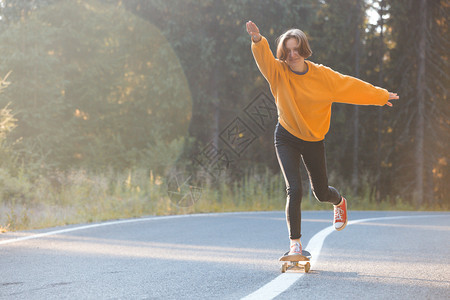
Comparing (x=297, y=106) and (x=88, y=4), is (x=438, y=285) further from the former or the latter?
(x=88, y=4)

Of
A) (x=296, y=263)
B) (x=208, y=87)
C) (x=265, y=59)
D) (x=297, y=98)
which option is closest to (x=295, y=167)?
(x=297, y=98)

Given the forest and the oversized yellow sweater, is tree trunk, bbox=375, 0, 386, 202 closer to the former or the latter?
the forest

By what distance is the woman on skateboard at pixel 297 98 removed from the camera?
491cm

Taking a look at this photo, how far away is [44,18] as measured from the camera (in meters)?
23.8

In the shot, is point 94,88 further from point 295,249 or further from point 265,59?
point 295,249

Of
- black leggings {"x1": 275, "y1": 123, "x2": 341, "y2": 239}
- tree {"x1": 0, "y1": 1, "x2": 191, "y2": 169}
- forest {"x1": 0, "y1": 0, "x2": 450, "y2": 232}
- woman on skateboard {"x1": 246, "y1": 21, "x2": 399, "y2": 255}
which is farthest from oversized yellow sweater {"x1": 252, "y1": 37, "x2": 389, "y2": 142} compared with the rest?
tree {"x1": 0, "y1": 1, "x2": 191, "y2": 169}

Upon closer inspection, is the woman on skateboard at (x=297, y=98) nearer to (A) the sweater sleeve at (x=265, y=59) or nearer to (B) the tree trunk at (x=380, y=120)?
(A) the sweater sleeve at (x=265, y=59)

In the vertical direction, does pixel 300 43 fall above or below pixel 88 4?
below

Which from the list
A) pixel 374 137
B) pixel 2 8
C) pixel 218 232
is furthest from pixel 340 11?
pixel 218 232

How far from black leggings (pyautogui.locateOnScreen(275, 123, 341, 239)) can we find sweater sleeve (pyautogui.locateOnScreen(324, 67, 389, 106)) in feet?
1.59

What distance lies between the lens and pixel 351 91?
17.3 feet

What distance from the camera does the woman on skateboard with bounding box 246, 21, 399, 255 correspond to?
4906mm

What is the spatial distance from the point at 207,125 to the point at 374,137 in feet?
25.5

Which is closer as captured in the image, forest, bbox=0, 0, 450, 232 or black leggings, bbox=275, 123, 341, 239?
black leggings, bbox=275, 123, 341, 239
